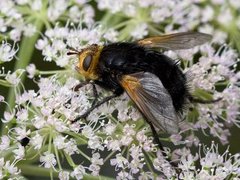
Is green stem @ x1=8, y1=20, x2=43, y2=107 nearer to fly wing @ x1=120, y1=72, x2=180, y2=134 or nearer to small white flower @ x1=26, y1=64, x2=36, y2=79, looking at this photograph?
small white flower @ x1=26, y1=64, x2=36, y2=79

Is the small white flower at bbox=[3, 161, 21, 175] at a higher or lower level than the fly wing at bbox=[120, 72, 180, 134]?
lower

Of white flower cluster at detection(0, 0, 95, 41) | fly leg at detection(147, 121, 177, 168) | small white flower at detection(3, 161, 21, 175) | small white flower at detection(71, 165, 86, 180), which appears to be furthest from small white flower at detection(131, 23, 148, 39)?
small white flower at detection(3, 161, 21, 175)

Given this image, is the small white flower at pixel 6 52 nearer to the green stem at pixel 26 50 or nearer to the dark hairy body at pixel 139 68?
the green stem at pixel 26 50

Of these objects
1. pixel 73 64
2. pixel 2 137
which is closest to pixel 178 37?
pixel 73 64

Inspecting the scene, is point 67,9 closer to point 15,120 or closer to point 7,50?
point 7,50

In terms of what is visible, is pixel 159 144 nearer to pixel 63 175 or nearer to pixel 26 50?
pixel 63 175

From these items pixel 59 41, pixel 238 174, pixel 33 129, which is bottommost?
pixel 238 174
